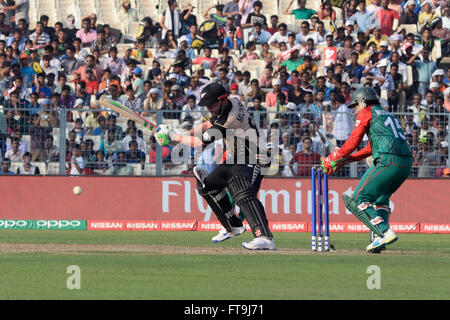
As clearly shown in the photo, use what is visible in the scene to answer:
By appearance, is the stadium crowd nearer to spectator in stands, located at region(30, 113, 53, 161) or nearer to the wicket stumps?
spectator in stands, located at region(30, 113, 53, 161)

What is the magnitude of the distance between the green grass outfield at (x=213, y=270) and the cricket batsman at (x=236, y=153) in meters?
0.47

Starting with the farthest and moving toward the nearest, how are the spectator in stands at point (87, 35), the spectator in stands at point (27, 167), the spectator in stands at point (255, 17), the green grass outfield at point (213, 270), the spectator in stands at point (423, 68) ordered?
the spectator in stands at point (255, 17), the spectator in stands at point (87, 35), the spectator in stands at point (423, 68), the spectator in stands at point (27, 167), the green grass outfield at point (213, 270)

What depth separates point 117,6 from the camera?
31016 millimetres

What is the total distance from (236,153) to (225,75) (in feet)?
37.5

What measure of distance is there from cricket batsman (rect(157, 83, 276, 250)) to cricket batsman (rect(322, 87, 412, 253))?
1.21m

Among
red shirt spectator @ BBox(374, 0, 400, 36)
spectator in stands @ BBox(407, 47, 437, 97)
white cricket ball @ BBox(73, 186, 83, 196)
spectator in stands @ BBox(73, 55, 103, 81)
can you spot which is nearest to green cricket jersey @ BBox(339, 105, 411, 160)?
white cricket ball @ BBox(73, 186, 83, 196)

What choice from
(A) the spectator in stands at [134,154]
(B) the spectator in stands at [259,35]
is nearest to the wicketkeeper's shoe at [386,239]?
(A) the spectator in stands at [134,154]

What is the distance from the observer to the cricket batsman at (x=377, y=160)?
13.7m

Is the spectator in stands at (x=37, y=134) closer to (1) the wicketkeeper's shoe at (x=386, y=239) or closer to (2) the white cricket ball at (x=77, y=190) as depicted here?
(2) the white cricket ball at (x=77, y=190)

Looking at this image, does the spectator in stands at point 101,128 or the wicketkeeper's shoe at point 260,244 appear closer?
the wicketkeeper's shoe at point 260,244

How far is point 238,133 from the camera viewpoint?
14.0m

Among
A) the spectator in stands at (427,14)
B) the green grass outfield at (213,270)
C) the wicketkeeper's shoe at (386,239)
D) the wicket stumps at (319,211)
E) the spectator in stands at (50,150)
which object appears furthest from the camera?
the spectator in stands at (427,14)

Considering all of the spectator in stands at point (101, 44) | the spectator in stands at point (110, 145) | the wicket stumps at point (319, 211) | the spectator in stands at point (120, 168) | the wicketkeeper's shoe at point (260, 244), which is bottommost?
the wicketkeeper's shoe at point (260, 244)
